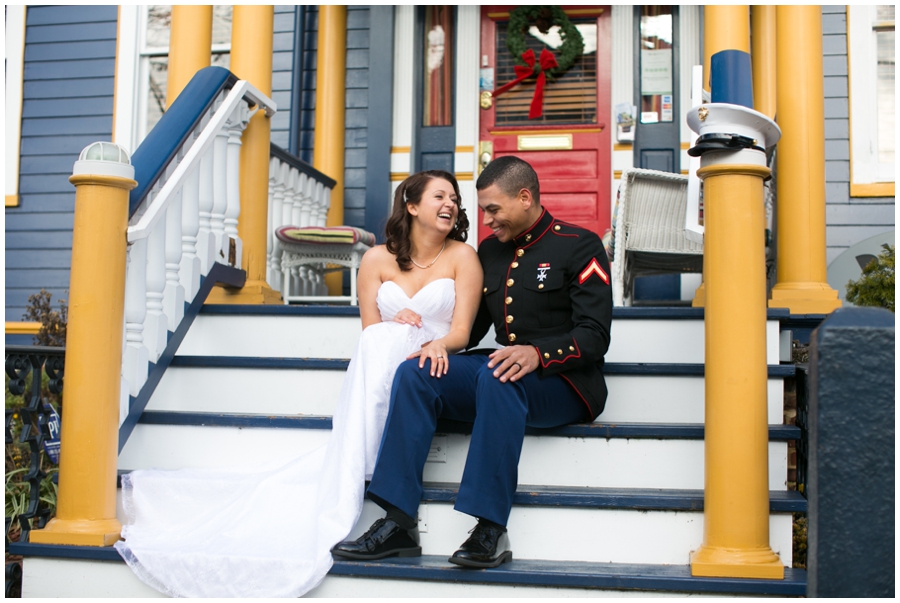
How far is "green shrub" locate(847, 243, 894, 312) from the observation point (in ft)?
12.5

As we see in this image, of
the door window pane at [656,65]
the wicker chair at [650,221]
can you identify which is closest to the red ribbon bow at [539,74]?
the door window pane at [656,65]

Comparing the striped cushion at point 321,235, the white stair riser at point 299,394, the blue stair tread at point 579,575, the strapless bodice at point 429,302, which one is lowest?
the blue stair tread at point 579,575

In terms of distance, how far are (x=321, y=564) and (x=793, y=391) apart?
5.37 feet

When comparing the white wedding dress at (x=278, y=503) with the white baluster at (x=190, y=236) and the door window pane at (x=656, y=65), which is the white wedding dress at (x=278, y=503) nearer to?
the white baluster at (x=190, y=236)

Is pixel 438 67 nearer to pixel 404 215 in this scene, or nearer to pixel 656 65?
pixel 656 65

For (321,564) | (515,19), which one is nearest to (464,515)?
(321,564)

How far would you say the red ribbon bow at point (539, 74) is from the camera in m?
5.30

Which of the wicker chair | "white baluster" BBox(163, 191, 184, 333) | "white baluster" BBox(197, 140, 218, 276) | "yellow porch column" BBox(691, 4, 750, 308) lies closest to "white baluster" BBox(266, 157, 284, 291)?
"white baluster" BBox(197, 140, 218, 276)

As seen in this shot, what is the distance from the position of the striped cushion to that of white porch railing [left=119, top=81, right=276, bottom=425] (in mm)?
795

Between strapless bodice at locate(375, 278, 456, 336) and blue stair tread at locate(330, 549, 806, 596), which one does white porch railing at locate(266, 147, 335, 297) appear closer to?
strapless bodice at locate(375, 278, 456, 336)

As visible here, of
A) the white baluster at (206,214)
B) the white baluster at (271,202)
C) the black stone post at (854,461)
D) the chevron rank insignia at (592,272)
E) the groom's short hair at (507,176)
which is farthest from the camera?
the white baluster at (271,202)

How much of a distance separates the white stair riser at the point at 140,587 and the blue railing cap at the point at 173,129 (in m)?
1.13

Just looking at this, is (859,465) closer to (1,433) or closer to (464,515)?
(464,515)

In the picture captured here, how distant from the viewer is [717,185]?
2.27 metres
